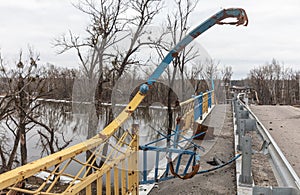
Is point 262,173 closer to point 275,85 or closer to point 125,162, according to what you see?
point 125,162

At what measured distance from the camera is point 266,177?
3100 millimetres

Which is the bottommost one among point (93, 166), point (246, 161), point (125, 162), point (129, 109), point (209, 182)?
point (209, 182)

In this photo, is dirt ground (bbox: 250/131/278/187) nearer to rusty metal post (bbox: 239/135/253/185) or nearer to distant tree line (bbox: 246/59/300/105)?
rusty metal post (bbox: 239/135/253/185)

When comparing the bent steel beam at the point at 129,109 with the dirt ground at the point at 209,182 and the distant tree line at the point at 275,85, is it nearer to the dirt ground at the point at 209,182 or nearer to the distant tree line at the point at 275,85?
the dirt ground at the point at 209,182

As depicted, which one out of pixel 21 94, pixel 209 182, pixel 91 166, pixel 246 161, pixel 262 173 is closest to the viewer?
pixel 91 166

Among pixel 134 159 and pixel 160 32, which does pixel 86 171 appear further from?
pixel 160 32

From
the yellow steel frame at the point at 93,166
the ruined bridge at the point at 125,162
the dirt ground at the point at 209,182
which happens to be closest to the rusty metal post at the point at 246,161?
the ruined bridge at the point at 125,162

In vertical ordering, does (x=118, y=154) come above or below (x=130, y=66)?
below

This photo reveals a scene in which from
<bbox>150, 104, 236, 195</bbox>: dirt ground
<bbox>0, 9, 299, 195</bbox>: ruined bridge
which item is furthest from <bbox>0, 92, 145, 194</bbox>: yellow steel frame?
<bbox>150, 104, 236, 195</bbox>: dirt ground

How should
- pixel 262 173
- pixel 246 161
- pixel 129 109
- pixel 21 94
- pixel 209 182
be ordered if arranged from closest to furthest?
pixel 129 109 < pixel 246 161 < pixel 209 182 < pixel 262 173 < pixel 21 94

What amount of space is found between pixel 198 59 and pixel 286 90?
37573 mm

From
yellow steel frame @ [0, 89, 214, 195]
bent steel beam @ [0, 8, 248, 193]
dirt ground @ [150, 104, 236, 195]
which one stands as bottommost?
dirt ground @ [150, 104, 236, 195]

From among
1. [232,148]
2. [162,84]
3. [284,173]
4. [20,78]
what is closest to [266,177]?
[232,148]

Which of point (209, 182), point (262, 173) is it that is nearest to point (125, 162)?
point (209, 182)
